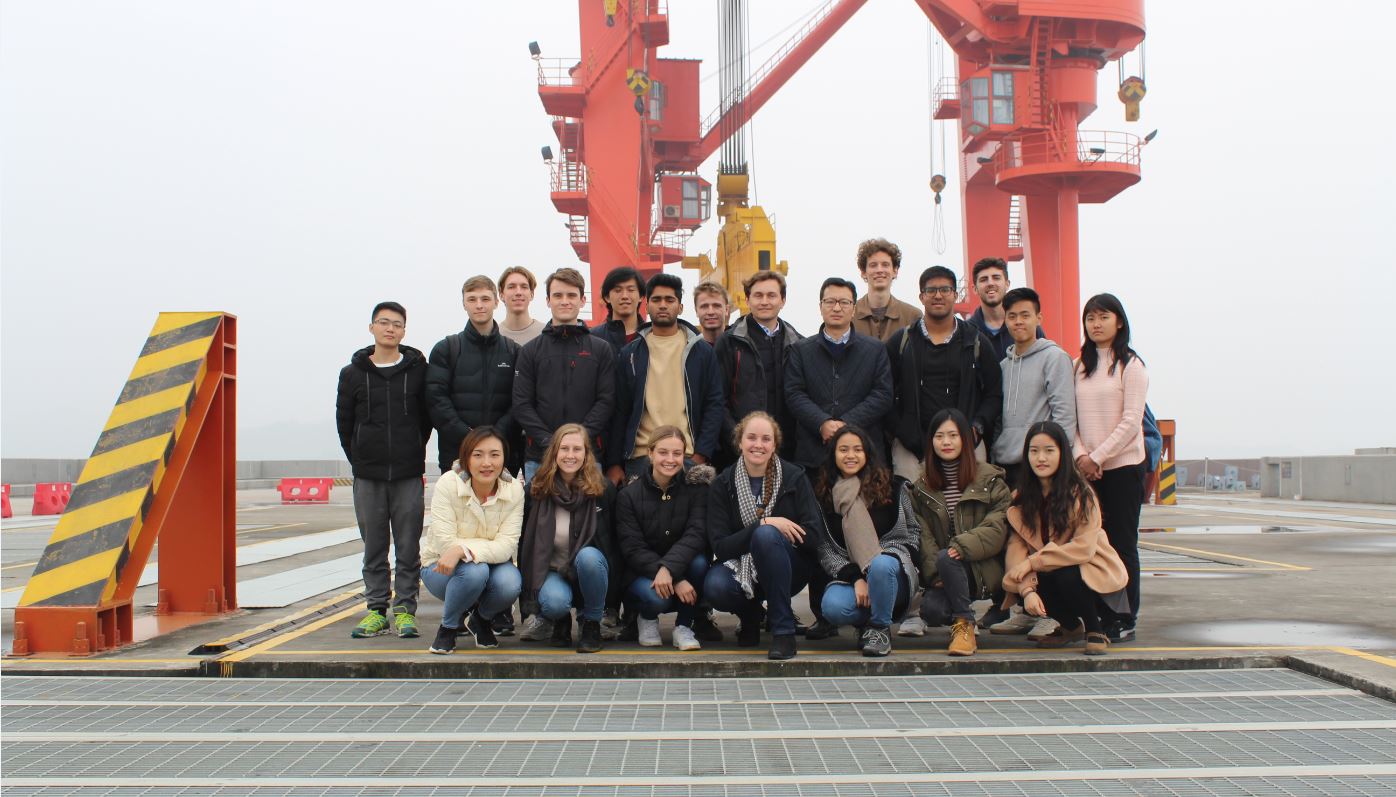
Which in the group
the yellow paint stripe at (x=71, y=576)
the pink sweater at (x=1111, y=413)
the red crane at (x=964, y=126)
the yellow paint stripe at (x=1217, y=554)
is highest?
the red crane at (x=964, y=126)

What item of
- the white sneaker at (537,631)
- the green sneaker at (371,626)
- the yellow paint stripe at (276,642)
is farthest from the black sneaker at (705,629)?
the yellow paint stripe at (276,642)

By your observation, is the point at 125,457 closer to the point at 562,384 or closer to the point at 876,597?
the point at 562,384

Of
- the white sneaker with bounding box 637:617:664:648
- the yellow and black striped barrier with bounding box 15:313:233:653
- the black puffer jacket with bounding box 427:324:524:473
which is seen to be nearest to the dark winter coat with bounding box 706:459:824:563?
the white sneaker with bounding box 637:617:664:648

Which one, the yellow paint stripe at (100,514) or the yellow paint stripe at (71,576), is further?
the yellow paint stripe at (100,514)

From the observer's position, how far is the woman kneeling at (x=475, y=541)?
5238 millimetres

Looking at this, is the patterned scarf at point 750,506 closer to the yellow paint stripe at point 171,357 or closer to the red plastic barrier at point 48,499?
the yellow paint stripe at point 171,357

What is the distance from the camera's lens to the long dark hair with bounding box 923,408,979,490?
5.31 metres

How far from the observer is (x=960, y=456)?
17.5 ft

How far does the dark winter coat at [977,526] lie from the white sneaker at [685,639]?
1.15m

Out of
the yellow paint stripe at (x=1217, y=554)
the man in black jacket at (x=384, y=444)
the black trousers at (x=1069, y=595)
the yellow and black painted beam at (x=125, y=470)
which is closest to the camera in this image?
the black trousers at (x=1069, y=595)

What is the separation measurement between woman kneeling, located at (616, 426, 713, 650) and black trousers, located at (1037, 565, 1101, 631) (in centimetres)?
164

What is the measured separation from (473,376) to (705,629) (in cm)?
185

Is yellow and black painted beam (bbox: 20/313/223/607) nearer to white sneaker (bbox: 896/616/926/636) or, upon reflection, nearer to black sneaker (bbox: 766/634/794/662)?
black sneaker (bbox: 766/634/794/662)

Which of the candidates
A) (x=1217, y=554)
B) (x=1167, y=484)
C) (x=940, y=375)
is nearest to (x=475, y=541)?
(x=940, y=375)
